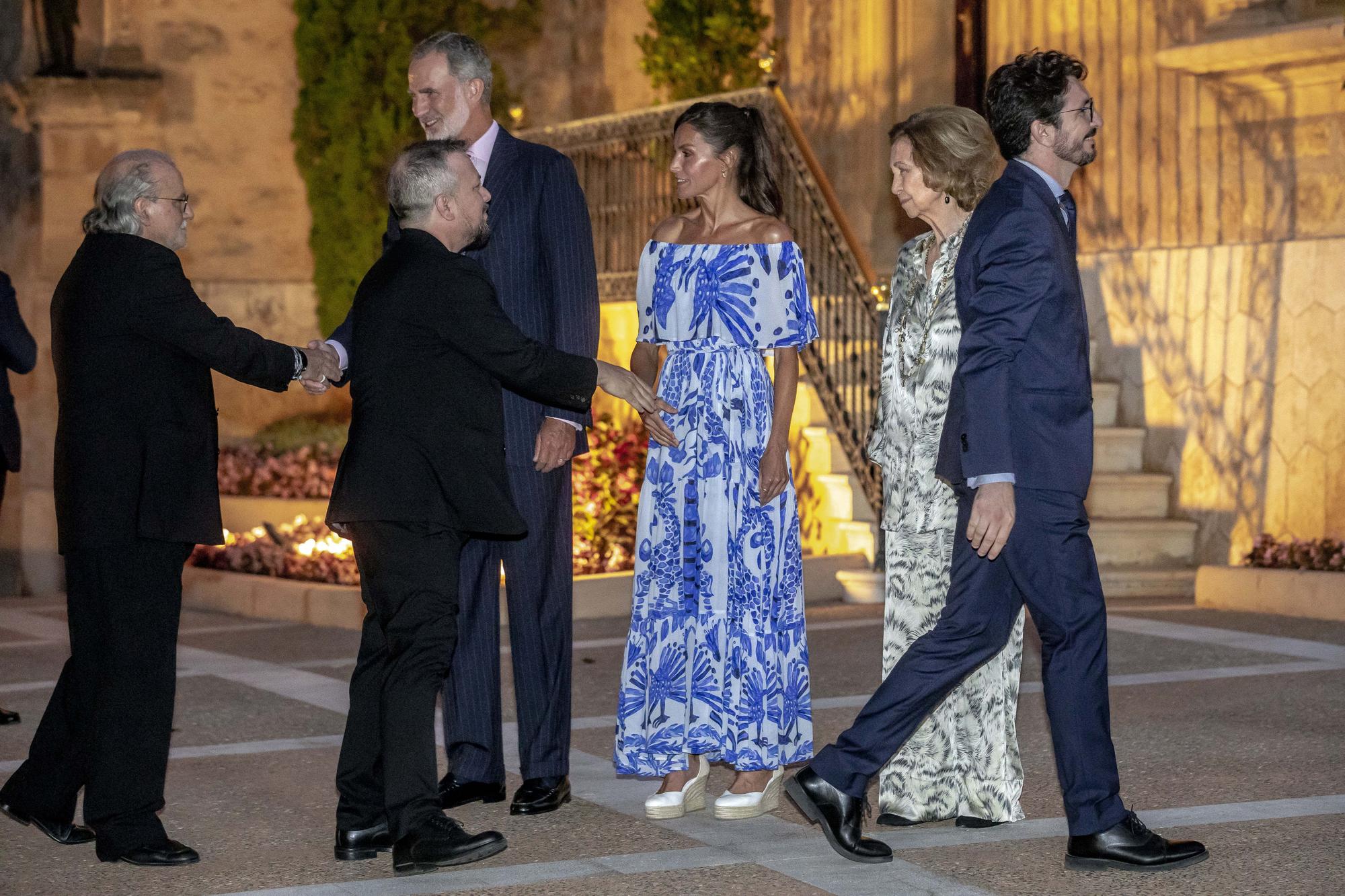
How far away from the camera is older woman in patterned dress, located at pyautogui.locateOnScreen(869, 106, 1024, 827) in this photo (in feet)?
16.0

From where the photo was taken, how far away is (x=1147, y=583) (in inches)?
410

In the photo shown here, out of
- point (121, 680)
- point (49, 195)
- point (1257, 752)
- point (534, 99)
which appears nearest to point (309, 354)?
point (121, 680)

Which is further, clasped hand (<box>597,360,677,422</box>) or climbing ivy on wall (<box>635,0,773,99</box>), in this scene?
climbing ivy on wall (<box>635,0,773,99</box>)

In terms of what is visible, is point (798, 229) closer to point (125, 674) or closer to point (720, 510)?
point (720, 510)

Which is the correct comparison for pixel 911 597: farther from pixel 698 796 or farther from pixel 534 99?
pixel 534 99

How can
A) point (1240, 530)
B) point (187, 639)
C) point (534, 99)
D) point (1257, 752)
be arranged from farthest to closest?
point (534, 99)
point (1240, 530)
point (187, 639)
point (1257, 752)

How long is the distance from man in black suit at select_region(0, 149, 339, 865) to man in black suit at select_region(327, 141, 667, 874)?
344mm

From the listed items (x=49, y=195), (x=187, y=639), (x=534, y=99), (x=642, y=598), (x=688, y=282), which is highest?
(x=534, y=99)

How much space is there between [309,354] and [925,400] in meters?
1.59

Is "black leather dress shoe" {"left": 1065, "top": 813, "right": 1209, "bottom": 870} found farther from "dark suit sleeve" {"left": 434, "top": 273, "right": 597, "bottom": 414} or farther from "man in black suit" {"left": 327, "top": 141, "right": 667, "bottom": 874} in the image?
"dark suit sleeve" {"left": 434, "top": 273, "right": 597, "bottom": 414}

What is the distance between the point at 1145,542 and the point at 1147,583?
13.0 inches

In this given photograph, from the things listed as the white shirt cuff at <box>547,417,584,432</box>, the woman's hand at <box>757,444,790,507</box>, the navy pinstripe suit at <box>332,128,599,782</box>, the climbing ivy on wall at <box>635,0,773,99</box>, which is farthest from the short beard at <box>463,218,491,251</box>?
the climbing ivy on wall at <box>635,0,773,99</box>

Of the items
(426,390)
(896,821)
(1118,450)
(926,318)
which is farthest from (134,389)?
(1118,450)

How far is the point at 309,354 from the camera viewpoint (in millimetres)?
4957
